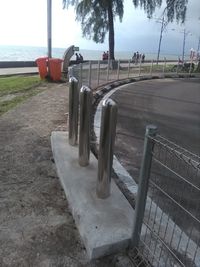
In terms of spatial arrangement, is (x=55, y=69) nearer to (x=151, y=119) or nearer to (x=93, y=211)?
(x=151, y=119)

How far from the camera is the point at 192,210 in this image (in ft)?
14.8

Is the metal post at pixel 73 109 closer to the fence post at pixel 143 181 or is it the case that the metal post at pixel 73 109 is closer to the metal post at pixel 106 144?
the metal post at pixel 106 144

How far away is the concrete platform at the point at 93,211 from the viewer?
3.59m

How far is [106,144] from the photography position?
424 cm

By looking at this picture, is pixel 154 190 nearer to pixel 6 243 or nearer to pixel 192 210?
pixel 192 210

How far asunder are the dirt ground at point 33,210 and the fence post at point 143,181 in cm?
35

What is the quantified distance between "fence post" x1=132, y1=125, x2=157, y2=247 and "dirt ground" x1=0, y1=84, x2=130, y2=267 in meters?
0.35

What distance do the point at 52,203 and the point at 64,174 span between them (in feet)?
1.95

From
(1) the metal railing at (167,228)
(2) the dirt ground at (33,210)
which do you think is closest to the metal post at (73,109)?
(2) the dirt ground at (33,210)

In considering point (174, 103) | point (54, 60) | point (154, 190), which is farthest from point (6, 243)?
point (54, 60)

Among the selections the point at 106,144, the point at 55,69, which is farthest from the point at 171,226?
the point at 55,69

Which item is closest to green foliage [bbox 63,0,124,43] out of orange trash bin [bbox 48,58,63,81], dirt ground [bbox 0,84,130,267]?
orange trash bin [bbox 48,58,63,81]

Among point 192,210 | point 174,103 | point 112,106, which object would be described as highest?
point 112,106

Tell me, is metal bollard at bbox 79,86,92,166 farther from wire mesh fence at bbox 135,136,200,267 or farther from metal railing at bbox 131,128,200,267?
metal railing at bbox 131,128,200,267
